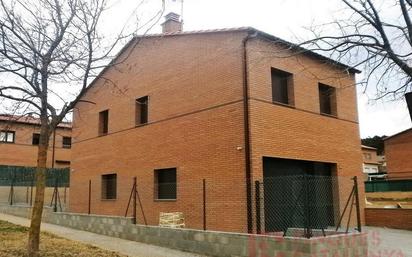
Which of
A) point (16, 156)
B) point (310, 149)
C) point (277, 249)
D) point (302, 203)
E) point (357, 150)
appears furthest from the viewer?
point (16, 156)

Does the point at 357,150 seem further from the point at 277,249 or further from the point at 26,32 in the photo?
the point at 26,32

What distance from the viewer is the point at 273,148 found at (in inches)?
547

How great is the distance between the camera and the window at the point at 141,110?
18333mm

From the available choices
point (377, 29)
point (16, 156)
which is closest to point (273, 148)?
point (377, 29)

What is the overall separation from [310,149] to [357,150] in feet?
11.6

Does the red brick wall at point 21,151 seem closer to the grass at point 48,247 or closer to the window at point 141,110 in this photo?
the window at point 141,110

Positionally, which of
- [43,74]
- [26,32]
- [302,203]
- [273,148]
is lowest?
[302,203]

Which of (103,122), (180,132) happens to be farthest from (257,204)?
(103,122)

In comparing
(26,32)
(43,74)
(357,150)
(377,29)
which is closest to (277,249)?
(377,29)

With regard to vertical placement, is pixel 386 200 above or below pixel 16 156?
below

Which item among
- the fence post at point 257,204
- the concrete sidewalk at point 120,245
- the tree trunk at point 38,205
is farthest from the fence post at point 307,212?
the tree trunk at point 38,205

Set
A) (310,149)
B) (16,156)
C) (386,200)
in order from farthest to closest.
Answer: (16,156) < (386,200) < (310,149)

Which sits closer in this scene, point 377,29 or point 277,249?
point 377,29

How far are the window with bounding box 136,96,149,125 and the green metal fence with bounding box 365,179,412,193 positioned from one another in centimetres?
1922
